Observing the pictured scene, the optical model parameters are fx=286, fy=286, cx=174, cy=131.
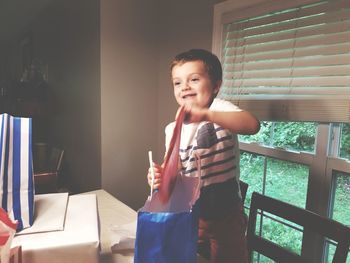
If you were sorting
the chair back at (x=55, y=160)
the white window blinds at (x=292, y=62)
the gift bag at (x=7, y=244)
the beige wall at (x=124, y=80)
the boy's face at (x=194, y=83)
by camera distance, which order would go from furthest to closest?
the chair back at (x=55, y=160)
the beige wall at (x=124, y=80)
the white window blinds at (x=292, y=62)
the boy's face at (x=194, y=83)
the gift bag at (x=7, y=244)

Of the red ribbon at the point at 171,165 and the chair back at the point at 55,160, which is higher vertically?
the red ribbon at the point at 171,165

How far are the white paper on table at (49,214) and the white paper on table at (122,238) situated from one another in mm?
180

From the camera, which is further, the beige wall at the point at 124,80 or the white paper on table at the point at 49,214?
the beige wall at the point at 124,80

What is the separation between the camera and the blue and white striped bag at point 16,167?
0.60 meters

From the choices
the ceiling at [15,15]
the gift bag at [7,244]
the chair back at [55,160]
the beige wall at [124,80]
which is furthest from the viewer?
the ceiling at [15,15]

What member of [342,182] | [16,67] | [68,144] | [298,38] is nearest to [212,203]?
[342,182]

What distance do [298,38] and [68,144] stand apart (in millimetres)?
2003

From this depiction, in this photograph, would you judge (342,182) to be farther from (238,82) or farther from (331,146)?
(238,82)

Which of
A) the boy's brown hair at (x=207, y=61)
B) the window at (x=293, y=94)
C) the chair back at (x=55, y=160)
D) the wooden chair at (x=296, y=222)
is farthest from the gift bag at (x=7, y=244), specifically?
the chair back at (x=55, y=160)

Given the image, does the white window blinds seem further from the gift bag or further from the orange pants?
the gift bag

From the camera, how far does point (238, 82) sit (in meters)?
1.45

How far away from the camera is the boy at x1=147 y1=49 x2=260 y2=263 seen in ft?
2.45

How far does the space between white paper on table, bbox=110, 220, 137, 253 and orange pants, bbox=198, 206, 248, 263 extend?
0.68 feet

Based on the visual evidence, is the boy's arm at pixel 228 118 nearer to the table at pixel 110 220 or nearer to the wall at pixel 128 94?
the table at pixel 110 220
